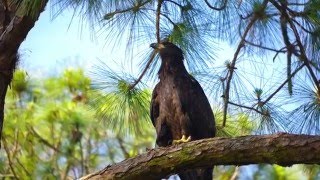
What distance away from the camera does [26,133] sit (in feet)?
24.7

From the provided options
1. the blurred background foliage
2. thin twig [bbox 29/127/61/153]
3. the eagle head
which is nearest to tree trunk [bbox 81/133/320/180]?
the eagle head

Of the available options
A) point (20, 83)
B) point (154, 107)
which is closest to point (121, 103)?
point (154, 107)

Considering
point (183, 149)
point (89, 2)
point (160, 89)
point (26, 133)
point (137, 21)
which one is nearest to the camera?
point (183, 149)

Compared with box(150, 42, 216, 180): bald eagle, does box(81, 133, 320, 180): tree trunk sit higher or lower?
lower

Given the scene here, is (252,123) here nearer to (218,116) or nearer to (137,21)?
(218,116)

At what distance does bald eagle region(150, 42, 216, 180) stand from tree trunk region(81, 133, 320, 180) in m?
0.78

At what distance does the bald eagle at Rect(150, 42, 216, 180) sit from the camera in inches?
Result: 142

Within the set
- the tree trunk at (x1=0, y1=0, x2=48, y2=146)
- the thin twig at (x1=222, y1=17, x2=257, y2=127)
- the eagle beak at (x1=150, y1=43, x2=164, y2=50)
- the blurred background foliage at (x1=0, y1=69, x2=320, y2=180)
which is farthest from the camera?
the blurred background foliage at (x1=0, y1=69, x2=320, y2=180)

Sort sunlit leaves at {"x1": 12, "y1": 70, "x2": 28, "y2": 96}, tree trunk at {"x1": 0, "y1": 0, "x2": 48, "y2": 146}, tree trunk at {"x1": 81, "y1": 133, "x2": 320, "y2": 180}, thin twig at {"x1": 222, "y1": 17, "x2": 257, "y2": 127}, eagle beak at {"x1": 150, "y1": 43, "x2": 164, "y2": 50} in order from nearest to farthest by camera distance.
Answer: tree trunk at {"x1": 81, "y1": 133, "x2": 320, "y2": 180} → tree trunk at {"x1": 0, "y1": 0, "x2": 48, "y2": 146} → thin twig at {"x1": 222, "y1": 17, "x2": 257, "y2": 127} → eagle beak at {"x1": 150, "y1": 43, "x2": 164, "y2": 50} → sunlit leaves at {"x1": 12, "y1": 70, "x2": 28, "y2": 96}

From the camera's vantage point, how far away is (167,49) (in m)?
3.76

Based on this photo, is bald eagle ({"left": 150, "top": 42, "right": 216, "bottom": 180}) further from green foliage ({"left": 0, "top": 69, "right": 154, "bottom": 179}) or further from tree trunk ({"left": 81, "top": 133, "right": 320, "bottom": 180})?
green foliage ({"left": 0, "top": 69, "right": 154, "bottom": 179})

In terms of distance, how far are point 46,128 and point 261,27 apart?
4521 mm

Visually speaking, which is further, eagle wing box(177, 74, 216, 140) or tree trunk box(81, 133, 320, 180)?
eagle wing box(177, 74, 216, 140)

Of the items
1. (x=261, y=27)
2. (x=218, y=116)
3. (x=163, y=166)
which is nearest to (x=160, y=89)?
(x=218, y=116)
